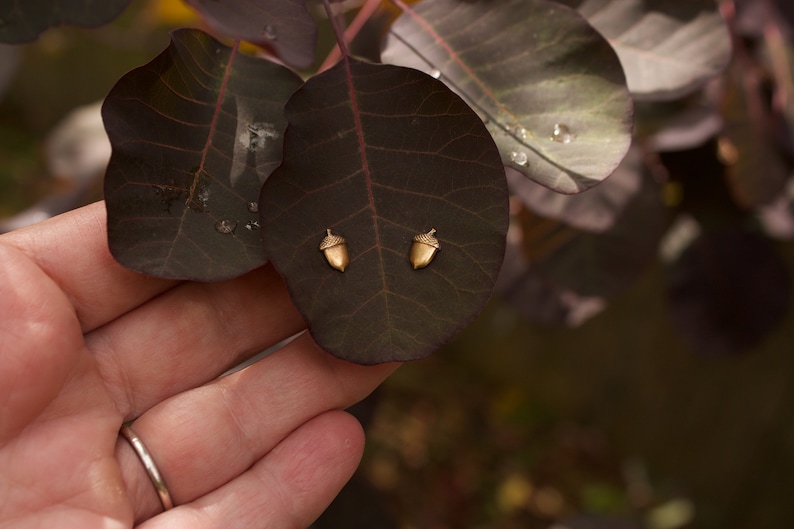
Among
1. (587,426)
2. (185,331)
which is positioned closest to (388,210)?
(185,331)

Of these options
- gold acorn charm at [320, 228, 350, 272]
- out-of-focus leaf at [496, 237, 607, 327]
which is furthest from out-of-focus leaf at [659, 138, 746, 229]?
gold acorn charm at [320, 228, 350, 272]

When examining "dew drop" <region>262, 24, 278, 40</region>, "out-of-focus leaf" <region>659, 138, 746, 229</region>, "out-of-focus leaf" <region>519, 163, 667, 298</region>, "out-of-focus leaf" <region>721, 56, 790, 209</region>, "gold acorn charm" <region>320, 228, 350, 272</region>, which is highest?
"dew drop" <region>262, 24, 278, 40</region>

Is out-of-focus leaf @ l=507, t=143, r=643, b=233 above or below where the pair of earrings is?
below

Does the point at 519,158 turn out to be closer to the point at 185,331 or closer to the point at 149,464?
the point at 185,331

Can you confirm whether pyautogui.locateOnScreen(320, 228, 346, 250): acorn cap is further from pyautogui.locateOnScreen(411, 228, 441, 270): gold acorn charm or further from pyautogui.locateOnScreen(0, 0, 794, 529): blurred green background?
pyautogui.locateOnScreen(0, 0, 794, 529): blurred green background

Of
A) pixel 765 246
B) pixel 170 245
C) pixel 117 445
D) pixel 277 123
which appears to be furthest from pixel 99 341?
pixel 765 246

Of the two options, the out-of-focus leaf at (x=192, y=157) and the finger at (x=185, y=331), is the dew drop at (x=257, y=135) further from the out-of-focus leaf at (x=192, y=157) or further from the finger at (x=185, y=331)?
the finger at (x=185, y=331)
